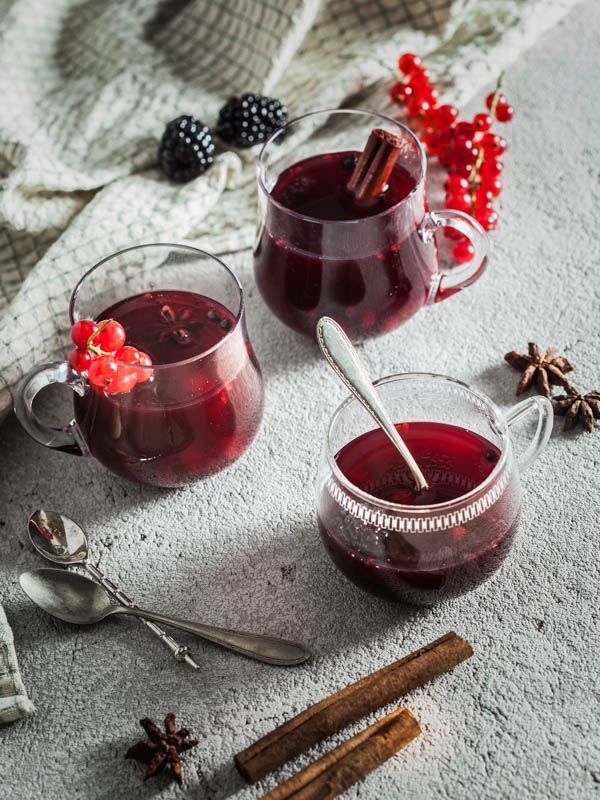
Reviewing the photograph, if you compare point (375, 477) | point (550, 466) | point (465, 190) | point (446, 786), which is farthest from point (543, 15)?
point (446, 786)

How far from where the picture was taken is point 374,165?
1351 mm

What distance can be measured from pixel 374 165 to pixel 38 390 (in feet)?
1.93

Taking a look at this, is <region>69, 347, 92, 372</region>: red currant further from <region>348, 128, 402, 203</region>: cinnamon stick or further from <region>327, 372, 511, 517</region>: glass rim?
<region>348, 128, 402, 203</region>: cinnamon stick

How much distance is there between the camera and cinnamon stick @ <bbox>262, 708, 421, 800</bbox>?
1000 millimetres

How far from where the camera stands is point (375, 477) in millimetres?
1124

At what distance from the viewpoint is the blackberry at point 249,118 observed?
1707mm

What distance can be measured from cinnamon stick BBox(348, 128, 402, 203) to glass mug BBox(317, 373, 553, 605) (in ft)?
1.21

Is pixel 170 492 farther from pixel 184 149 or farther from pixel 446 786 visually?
pixel 184 149

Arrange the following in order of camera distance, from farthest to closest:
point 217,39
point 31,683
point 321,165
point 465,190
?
1. point 217,39
2. point 465,190
3. point 321,165
4. point 31,683

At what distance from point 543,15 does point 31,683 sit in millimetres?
1640

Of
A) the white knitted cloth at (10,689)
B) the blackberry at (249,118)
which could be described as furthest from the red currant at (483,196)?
the white knitted cloth at (10,689)

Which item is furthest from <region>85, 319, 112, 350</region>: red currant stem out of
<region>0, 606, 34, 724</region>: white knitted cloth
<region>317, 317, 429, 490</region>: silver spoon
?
<region>0, 606, 34, 724</region>: white knitted cloth

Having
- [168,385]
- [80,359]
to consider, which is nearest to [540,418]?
[168,385]

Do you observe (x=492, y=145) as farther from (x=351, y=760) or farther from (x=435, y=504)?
(x=351, y=760)
